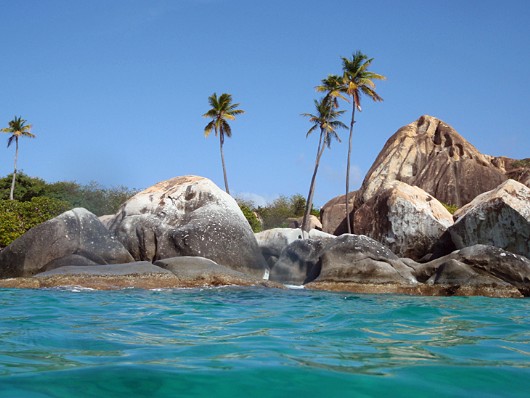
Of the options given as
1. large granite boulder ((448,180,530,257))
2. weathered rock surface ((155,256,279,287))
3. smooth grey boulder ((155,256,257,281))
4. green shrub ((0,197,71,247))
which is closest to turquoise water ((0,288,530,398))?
weathered rock surface ((155,256,279,287))

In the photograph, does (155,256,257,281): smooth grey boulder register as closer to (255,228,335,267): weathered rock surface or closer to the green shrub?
(255,228,335,267): weathered rock surface

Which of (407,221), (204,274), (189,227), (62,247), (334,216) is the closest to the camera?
(204,274)

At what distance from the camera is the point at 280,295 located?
12148 millimetres

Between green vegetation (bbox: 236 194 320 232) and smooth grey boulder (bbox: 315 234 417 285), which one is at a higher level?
green vegetation (bbox: 236 194 320 232)

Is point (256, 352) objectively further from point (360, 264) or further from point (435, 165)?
point (435, 165)

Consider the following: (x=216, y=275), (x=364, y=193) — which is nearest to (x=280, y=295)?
(x=216, y=275)

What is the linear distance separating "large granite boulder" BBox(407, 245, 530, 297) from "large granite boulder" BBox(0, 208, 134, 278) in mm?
8870

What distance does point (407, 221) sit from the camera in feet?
82.3

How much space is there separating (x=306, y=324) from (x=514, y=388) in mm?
3535

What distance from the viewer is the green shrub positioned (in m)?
26.9

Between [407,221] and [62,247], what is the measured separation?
580 inches

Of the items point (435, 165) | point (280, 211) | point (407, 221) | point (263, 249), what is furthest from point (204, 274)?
point (280, 211)

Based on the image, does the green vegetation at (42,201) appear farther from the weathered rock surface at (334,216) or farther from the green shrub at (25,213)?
the weathered rock surface at (334,216)

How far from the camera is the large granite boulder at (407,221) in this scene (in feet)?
80.3
